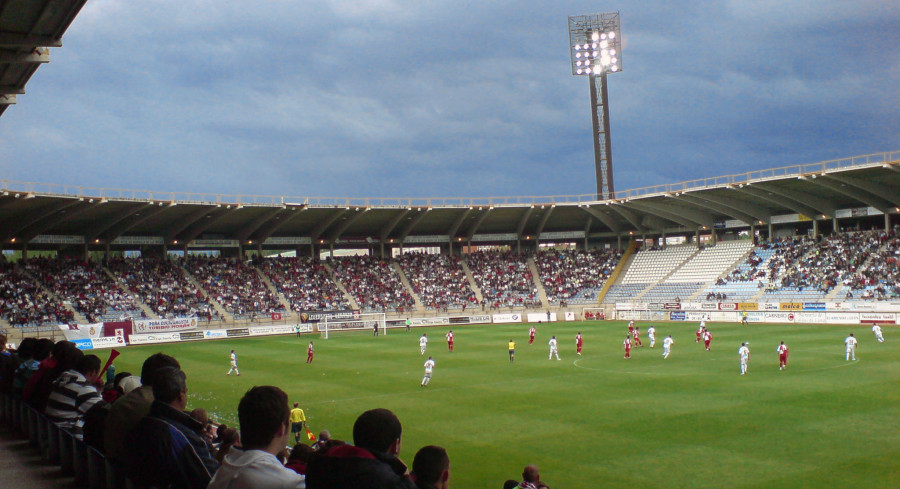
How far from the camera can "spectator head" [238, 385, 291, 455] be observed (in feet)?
14.9

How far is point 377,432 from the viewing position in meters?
4.50

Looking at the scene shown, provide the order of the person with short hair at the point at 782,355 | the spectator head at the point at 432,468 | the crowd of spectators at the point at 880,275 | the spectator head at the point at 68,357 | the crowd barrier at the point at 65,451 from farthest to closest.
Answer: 1. the crowd of spectators at the point at 880,275
2. the person with short hair at the point at 782,355
3. the spectator head at the point at 68,357
4. the crowd barrier at the point at 65,451
5. the spectator head at the point at 432,468

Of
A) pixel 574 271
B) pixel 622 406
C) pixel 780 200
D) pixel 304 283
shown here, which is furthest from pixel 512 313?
pixel 622 406

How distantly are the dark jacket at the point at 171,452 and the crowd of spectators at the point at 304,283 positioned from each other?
2470 inches

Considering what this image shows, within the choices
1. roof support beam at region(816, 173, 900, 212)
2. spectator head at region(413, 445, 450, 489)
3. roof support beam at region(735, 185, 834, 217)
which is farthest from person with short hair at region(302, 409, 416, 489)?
roof support beam at region(735, 185, 834, 217)

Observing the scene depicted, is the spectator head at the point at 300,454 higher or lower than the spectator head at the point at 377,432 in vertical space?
lower

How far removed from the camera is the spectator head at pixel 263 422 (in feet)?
14.9

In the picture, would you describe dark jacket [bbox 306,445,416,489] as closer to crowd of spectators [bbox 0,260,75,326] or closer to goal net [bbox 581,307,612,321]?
crowd of spectators [bbox 0,260,75,326]

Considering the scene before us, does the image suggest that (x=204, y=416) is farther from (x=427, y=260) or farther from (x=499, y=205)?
(x=427, y=260)

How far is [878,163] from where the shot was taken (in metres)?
50.9

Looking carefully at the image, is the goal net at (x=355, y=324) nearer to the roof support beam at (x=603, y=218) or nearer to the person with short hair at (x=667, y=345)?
the roof support beam at (x=603, y=218)

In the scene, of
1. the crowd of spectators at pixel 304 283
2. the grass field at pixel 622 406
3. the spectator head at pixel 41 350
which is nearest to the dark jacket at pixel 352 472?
the spectator head at pixel 41 350

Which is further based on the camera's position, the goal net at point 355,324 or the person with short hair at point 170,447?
the goal net at point 355,324

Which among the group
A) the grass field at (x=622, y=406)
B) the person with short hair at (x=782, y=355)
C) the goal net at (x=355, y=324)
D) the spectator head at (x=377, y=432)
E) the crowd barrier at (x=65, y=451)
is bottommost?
the grass field at (x=622, y=406)
